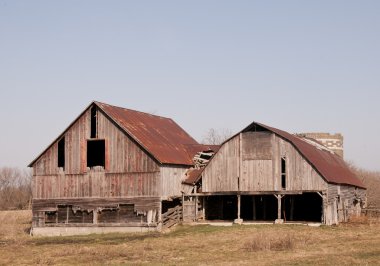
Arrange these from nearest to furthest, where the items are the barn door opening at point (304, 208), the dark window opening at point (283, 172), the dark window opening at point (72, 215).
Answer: the dark window opening at point (283, 172)
the dark window opening at point (72, 215)
the barn door opening at point (304, 208)

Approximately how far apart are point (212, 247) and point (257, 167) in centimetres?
1299

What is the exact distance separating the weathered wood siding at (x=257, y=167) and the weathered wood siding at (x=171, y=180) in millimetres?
1982

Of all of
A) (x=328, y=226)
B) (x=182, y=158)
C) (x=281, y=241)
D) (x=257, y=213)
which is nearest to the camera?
(x=281, y=241)

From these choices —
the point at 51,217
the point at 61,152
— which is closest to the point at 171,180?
the point at 61,152

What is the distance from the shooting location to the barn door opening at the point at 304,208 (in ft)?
158

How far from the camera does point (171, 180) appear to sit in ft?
146

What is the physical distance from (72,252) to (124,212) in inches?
510

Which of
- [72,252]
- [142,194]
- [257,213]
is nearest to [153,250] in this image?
[72,252]

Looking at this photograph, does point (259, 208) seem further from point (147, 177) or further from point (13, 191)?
point (13, 191)

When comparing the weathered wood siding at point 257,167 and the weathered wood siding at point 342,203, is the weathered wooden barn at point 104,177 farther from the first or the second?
the weathered wood siding at point 342,203

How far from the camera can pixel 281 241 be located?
98.8 ft

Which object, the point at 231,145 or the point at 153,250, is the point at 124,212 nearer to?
the point at 231,145

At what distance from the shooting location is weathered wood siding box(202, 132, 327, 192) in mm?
42594

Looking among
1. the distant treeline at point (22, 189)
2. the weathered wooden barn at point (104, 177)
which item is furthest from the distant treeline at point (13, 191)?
the weathered wooden barn at point (104, 177)
